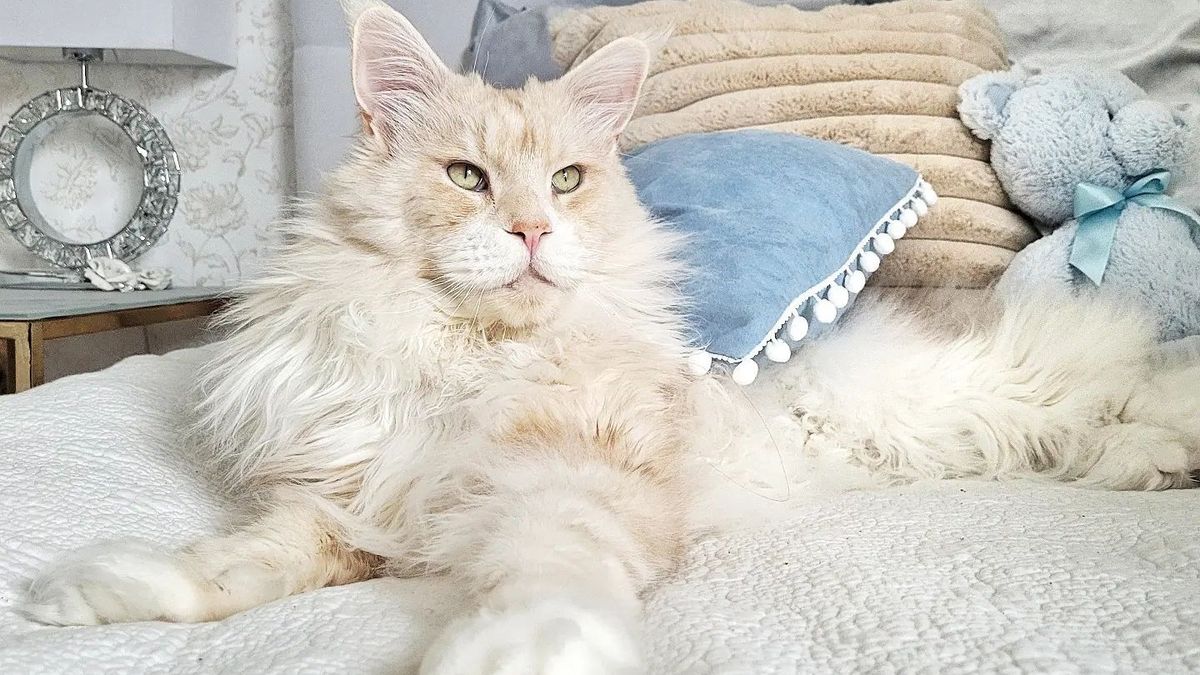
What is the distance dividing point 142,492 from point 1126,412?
52.8 inches

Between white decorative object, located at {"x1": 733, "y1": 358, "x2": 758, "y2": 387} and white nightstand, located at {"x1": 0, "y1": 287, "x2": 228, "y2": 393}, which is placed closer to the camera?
white decorative object, located at {"x1": 733, "y1": 358, "x2": 758, "y2": 387}

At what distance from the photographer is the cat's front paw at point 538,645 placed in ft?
1.71

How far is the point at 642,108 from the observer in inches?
68.1

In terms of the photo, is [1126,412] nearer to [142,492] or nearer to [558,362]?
[558,362]

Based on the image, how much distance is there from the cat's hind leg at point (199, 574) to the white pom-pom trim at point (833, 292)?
51cm

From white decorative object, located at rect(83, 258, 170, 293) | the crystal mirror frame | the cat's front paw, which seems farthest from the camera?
the crystal mirror frame

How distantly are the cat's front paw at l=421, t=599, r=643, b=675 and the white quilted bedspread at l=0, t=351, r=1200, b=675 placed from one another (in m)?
0.05

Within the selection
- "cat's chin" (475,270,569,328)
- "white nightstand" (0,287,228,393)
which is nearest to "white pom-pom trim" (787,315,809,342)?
"cat's chin" (475,270,569,328)

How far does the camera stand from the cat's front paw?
0.52 meters

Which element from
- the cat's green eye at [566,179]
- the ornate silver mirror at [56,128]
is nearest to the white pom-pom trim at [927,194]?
the cat's green eye at [566,179]

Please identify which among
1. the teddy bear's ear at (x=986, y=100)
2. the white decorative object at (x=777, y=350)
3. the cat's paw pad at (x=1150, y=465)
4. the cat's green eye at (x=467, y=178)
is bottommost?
the cat's paw pad at (x=1150, y=465)

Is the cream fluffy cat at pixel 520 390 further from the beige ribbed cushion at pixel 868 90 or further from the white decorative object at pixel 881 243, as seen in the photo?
the beige ribbed cushion at pixel 868 90

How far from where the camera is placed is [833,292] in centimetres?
122

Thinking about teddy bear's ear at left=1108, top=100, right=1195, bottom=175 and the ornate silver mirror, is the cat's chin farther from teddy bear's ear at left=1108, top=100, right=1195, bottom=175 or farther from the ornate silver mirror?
the ornate silver mirror
